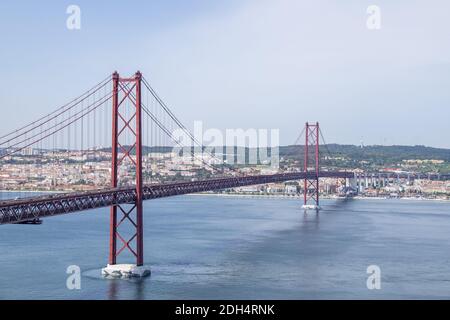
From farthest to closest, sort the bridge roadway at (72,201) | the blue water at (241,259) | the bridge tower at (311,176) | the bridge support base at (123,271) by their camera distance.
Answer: the bridge tower at (311,176)
the bridge support base at (123,271)
the blue water at (241,259)
the bridge roadway at (72,201)

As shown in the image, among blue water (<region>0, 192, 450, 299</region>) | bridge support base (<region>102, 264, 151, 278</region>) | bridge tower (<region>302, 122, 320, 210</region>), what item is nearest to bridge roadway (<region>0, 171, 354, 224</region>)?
bridge support base (<region>102, 264, 151, 278</region>)

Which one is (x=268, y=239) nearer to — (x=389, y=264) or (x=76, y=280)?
(x=389, y=264)

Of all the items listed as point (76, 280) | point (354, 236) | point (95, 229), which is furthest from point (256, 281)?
point (95, 229)

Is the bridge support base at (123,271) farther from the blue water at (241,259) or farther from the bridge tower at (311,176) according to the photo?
the bridge tower at (311,176)

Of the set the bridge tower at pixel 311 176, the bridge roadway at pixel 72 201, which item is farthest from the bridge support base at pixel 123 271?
the bridge tower at pixel 311 176

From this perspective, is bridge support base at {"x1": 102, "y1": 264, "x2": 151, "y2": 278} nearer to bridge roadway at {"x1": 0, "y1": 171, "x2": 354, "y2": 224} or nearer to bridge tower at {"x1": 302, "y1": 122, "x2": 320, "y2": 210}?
bridge roadway at {"x1": 0, "y1": 171, "x2": 354, "y2": 224}

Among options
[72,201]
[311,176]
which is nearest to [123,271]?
[72,201]

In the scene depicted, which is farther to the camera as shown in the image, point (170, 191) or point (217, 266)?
point (170, 191)

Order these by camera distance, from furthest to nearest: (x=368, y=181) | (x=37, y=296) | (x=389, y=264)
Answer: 1. (x=368, y=181)
2. (x=389, y=264)
3. (x=37, y=296)

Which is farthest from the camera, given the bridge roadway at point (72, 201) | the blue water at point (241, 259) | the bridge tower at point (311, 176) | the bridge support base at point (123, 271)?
the bridge tower at point (311, 176)
